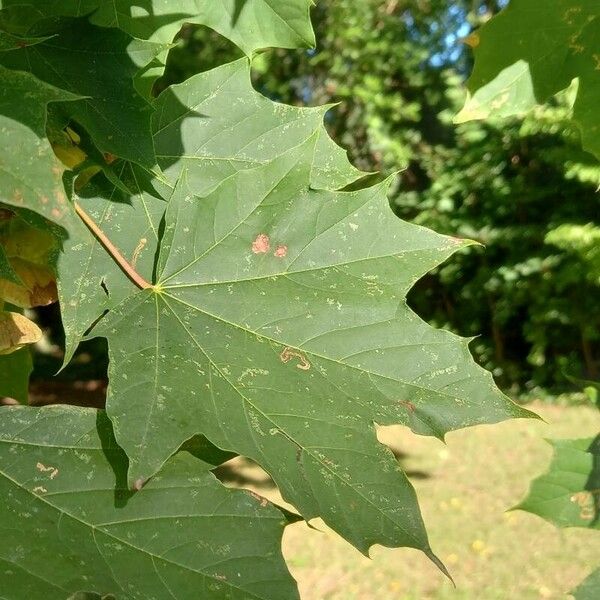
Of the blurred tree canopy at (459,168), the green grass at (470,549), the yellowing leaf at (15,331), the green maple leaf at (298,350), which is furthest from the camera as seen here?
the blurred tree canopy at (459,168)

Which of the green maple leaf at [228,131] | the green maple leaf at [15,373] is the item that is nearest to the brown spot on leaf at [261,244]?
the green maple leaf at [228,131]

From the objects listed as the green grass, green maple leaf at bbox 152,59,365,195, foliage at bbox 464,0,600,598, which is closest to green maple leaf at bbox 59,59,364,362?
green maple leaf at bbox 152,59,365,195

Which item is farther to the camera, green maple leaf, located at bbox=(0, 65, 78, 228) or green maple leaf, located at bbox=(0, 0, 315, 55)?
green maple leaf, located at bbox=(0, 0, 315, 55)

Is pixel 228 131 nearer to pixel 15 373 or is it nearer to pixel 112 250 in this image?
pixel 112 250

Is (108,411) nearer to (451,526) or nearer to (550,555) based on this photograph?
(550,555)

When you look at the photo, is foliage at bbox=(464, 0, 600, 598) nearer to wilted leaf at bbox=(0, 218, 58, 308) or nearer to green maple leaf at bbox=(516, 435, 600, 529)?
green maple leaf at bbox=(516, 435, 600, 529)

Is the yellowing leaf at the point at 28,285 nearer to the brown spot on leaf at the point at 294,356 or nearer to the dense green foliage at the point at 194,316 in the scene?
the dense green foliage at the point at 194,316
